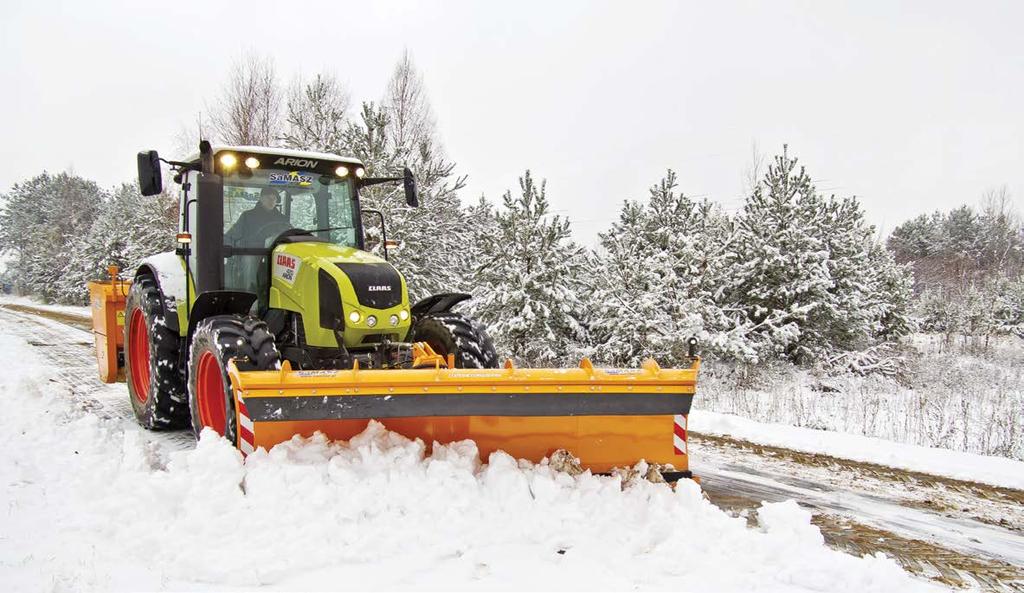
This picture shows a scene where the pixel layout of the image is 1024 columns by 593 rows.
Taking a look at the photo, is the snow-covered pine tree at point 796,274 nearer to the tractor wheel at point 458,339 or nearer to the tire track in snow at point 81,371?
the tractor wheel at point 458,339

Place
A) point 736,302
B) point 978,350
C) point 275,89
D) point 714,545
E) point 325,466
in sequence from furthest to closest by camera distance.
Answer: point 275,89 < point 978,350 < point 736,302 < point 325,466 < point 714,545

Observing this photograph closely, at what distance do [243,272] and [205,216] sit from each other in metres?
0.54

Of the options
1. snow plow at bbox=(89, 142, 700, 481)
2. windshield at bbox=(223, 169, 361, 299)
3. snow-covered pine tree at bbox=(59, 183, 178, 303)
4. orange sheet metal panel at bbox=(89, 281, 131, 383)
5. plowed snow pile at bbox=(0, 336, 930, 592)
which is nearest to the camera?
plowed snow pile at bbox=(0, 336, 930, 592)

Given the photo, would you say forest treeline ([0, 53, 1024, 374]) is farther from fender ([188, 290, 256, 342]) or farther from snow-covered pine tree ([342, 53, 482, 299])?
fender ([188, 290, 256, 342])

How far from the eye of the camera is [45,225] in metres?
43.8

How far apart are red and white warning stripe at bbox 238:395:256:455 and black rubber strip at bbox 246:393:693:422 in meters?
0.10

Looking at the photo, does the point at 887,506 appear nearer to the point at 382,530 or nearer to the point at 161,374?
the point at 382,530

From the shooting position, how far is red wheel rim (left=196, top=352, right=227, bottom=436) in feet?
15.3

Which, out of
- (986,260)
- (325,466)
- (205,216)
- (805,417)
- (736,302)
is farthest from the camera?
(986,260)

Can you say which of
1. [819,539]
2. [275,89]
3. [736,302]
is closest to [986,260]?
[736,302]

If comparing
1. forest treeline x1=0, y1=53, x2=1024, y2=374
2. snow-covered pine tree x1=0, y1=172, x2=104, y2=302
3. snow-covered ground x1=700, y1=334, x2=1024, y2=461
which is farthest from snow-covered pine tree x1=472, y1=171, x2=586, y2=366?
snow-covered pine tree x1=0, y1=172, x2=104, y2=302

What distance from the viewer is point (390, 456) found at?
374 cm

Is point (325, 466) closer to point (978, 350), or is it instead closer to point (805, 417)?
point (805, 417)

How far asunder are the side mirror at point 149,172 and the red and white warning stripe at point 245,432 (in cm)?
214
